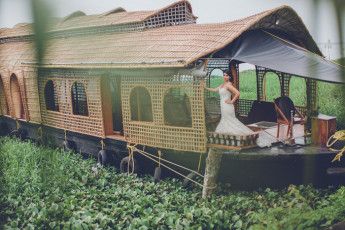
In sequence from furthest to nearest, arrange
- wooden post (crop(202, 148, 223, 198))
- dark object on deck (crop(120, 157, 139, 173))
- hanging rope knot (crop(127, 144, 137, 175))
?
dark object on deck (crop(120, 157, 139, 173)) < hanging rope knot (crop(127, 144, 137, 175)) < wooden post (crop(202, 148, 223, 198))

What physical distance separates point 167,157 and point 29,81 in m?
3.26

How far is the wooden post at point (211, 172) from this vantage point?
5145mm

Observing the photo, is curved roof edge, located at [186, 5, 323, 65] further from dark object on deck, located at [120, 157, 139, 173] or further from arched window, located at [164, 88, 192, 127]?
dark object on deck, located at [120, 157, 139, 173]

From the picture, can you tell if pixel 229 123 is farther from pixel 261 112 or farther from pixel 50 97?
pixel 50 97

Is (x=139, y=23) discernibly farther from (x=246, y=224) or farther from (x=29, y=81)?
(x=246, y=224)

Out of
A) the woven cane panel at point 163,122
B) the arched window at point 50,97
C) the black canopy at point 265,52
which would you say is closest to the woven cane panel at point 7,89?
the arched window at point 50,97

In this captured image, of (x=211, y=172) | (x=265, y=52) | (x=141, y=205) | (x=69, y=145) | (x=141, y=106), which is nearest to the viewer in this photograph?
(x=141, y=205)

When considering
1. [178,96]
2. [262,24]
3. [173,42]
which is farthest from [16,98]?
[262,24]

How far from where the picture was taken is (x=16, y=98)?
342 inches

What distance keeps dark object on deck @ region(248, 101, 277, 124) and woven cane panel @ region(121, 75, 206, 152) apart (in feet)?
7.95

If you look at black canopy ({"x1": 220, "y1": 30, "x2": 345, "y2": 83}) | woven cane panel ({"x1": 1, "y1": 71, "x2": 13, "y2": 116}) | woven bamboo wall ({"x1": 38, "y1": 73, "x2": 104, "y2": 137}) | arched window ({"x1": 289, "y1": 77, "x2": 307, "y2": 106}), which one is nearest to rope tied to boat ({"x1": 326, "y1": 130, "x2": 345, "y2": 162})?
black canopy ({"x1": 220, "y1": 30, "x2": 345, "y2": 83})

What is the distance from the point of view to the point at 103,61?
573cm

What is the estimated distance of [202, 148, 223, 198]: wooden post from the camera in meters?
5.14

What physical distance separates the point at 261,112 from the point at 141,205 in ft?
11.6
